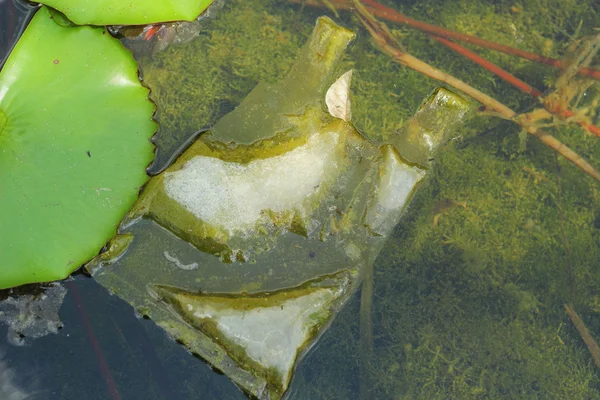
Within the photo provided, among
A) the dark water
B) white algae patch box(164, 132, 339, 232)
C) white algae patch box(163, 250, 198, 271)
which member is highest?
the dark water

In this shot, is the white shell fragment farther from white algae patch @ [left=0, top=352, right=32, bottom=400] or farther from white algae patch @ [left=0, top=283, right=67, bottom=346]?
white algae patch @ [left=0, top=352, right=32, bottom=400]

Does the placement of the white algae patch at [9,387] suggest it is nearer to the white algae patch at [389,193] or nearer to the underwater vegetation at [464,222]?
the underwater vegetation at [464,222]

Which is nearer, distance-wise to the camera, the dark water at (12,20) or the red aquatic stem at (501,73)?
the dark water at (12,20)

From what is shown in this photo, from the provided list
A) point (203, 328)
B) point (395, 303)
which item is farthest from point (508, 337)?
point (203, 328)

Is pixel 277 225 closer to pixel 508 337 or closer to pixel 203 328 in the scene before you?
pixel 203 328

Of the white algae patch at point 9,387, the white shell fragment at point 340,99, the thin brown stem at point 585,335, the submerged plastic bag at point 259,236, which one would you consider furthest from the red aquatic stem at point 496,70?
the white algae patch at point 9,387

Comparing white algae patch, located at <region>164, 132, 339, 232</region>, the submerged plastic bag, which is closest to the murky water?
the submerged plastic bag

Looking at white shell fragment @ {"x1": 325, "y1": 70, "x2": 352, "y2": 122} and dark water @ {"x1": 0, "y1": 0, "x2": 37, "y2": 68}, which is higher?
dark water @ {"x1": 0, "y1": 0, "x2": 37, "y2": 68}
